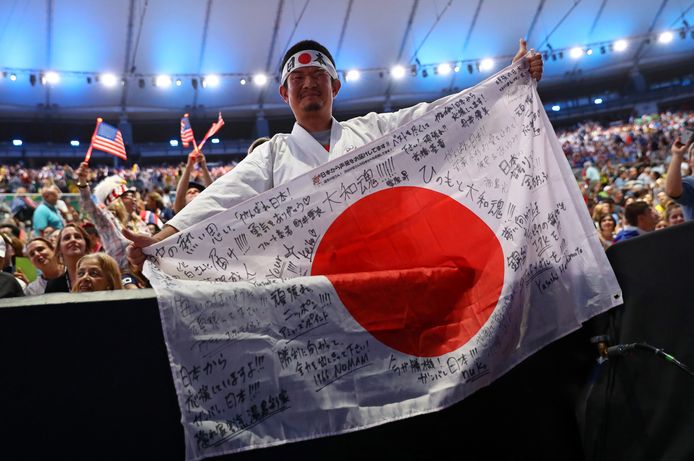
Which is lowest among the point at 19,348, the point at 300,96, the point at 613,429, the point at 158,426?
the point at 613,429

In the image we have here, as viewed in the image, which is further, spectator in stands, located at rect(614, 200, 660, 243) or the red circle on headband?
spectator in stands, located at rect(614, 200, 660, 243)

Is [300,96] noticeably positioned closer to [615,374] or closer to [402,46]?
[615,374]

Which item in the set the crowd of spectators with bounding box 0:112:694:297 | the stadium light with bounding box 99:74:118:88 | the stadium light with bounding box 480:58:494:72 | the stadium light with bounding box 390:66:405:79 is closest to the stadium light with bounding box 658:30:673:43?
the stadium light with bounding box 480:58:494:72

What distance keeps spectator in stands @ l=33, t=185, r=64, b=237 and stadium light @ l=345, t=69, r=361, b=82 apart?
57.7 ft

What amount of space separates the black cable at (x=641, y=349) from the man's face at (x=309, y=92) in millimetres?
1453

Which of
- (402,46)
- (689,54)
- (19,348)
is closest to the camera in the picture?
(19,348)

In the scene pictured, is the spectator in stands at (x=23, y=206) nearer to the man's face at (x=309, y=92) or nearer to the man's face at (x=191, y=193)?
the man's face at (x=191, y=193)

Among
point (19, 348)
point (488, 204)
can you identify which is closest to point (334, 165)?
point (488, 204)

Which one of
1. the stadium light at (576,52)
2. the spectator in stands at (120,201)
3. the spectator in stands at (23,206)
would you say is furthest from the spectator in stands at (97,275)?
the stadium light at (576,52)

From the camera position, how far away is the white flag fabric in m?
1.47

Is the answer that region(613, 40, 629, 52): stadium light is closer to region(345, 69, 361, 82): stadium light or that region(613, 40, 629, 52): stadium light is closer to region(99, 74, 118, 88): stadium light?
region(345, 69, 361, 82): stadium light

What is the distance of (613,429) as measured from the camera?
1.61m

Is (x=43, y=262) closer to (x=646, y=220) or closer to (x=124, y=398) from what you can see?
(x=124, y=398)

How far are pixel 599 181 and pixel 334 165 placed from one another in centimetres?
1198
